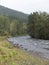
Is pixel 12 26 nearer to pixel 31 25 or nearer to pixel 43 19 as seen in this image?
pixel 31 25

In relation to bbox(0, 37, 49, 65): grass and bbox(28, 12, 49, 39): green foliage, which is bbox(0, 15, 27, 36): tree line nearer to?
bbox(28, 12, 49, 39): green foliage

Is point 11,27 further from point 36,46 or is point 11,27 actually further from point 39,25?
point 36,46

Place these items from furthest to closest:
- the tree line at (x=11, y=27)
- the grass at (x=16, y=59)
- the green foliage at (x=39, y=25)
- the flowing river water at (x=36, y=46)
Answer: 1. the tree line at (x=11, y=27)
2. the green foliage at (x=39, y=25)
3. the flowing river water at (x=36, y=46)
4. the grass at (x=16, y=59)

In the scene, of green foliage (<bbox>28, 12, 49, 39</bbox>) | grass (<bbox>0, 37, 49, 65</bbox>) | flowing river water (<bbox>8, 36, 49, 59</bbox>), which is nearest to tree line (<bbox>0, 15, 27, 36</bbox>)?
green foliage (<bbox>28, 12, 49, 39</bbox>)

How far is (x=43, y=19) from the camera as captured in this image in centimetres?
10238

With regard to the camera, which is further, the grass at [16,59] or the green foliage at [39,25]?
the green foliage at [39,25]

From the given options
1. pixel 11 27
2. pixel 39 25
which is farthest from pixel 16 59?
pixel 11 27

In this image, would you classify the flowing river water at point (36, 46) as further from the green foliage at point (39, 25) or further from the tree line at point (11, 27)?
the tree line at point (11, 27)

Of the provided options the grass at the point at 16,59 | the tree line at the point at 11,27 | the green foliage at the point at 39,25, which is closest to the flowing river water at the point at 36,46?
the grass at the point at 16,59

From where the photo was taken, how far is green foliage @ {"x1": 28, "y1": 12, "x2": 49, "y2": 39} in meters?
96.8

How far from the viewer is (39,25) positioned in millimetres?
102250

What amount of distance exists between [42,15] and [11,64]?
91565 millimetres

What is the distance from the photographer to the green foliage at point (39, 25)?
96800 mm

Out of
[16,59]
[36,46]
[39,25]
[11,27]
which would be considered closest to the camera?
[16,59]
